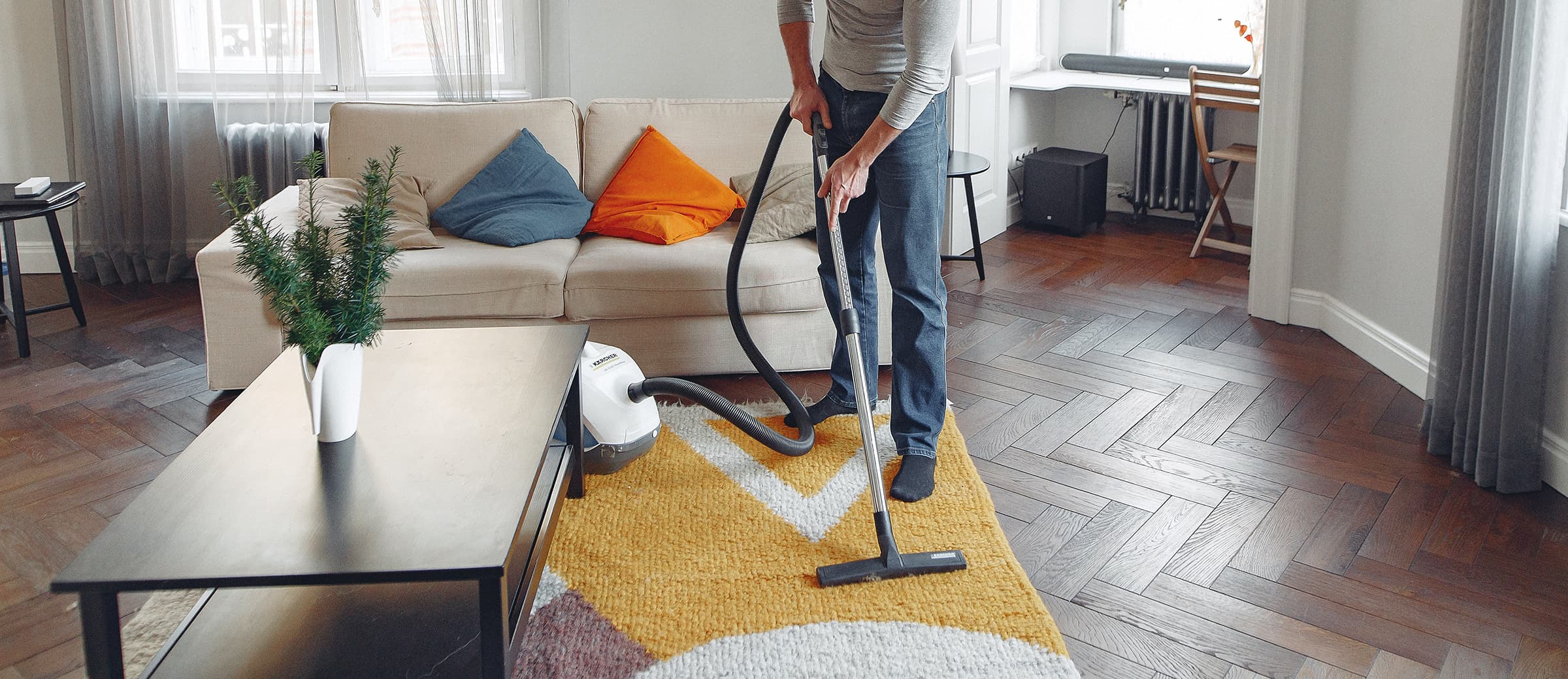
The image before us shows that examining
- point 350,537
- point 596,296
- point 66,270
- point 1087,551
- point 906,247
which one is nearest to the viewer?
point 350,537

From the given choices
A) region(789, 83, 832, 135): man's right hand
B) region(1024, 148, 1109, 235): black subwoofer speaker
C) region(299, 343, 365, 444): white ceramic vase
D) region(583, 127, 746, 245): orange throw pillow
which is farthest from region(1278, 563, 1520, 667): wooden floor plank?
region(1024, 148, 1109, 235): black subwoofer speaker

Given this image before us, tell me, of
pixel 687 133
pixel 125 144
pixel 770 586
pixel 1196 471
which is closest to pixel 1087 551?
pixel 1196 471

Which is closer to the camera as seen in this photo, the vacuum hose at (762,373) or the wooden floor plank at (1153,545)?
the wooden floor plank at (1153,545)

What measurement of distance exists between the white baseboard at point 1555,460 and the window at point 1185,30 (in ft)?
8.22

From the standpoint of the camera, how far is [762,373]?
2633mm

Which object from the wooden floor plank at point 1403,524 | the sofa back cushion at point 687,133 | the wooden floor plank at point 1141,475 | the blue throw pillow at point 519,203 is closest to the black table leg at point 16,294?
the blue throw pillow at point 519,203

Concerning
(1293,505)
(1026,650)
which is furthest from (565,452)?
(1293,505)

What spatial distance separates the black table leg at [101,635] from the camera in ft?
4.85

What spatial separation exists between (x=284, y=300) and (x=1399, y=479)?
2.24m

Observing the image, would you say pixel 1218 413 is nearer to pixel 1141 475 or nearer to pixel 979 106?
pixel 1141 475

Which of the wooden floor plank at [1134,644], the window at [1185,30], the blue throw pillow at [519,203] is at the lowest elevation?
the wooden floor plank at [1134,644]

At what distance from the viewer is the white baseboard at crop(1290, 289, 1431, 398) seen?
3084 mm

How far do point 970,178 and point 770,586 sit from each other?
2.33 m

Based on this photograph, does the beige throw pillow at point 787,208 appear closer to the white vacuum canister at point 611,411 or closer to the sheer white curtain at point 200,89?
the white vacuum canister at point 611,411
